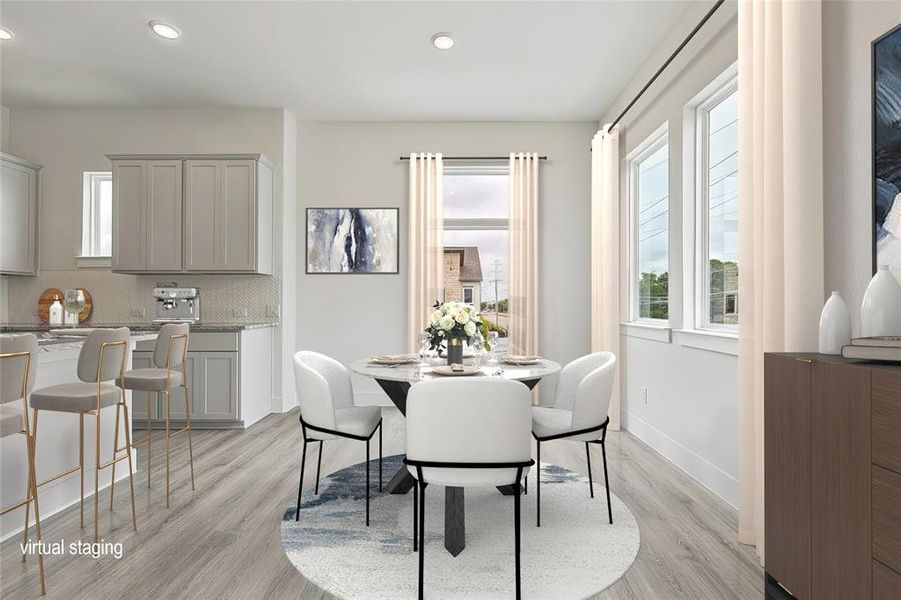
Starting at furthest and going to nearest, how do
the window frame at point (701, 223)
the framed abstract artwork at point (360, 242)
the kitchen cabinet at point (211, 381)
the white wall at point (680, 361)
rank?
the framed abstract artwork at point (360, 242) < the kitchen cabinet at point (211, 381) < the window frame at point (701, 223) < the white wall at point (680, 361)

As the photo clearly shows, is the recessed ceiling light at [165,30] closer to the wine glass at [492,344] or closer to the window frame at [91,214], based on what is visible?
the window frame at [91,214]

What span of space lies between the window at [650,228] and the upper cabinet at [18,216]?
5.78 metres

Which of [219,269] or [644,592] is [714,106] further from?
[219,269]

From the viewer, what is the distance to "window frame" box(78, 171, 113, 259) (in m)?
5.09

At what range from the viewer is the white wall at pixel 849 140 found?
1.76m

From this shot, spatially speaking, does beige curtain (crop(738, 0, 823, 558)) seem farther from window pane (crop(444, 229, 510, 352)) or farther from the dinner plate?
window pane (crop(444, 229, 510, 352))

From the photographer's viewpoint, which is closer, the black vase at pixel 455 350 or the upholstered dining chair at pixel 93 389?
the upholstered dining chair at pixel 93 389

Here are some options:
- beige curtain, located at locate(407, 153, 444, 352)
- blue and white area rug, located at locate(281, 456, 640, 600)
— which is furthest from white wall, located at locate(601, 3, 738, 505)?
beige curtain, located at locate(407, 153, 444, 352)

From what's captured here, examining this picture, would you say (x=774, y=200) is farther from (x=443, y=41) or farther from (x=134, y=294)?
(x=134, y=294)

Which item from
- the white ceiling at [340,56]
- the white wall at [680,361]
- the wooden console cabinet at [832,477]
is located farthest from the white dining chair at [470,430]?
the white ceiling at [340,56]

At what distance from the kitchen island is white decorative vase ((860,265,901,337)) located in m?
3.16

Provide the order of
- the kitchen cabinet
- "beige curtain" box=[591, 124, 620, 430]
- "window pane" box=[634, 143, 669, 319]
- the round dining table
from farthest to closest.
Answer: "beige curtain" box=[591, 124, 620, 430]
the kitchen cabinet
"window pane" box=[634, 143, 669, 319]
the round dining table

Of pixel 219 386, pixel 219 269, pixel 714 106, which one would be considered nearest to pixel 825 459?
Answer: pixel 714 106

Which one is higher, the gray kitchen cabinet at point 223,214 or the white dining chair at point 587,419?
the gray kitchen cabinet at point 223,214
